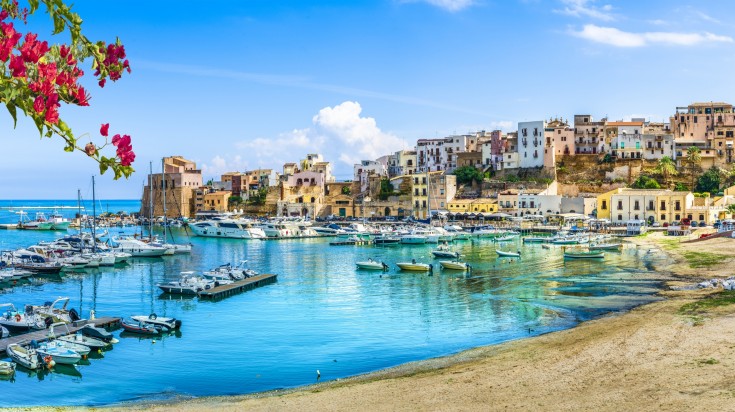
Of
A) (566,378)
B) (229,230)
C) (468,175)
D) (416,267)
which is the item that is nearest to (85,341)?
(566,378)

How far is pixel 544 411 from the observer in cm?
1748

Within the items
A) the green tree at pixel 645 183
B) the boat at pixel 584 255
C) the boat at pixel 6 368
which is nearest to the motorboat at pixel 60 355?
the boat at pixel 6 368

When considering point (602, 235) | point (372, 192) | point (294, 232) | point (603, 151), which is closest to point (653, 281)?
point (602, 235)

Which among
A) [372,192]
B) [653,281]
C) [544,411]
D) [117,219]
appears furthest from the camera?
[117,219]

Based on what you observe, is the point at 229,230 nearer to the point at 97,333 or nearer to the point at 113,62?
the point at 97,333

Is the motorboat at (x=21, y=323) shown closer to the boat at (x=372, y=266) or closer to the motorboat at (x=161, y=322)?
the motorboat at (x=161, y=322)

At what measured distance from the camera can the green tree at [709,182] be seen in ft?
301

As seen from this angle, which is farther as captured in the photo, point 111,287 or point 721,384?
point 111,287

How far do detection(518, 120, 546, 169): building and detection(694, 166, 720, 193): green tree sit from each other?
22.2m

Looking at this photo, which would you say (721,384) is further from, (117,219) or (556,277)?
(117,219)

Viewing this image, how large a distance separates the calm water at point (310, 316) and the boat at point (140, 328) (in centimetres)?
66

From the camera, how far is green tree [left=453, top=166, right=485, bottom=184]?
355ft

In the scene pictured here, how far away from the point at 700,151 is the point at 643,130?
1021cm

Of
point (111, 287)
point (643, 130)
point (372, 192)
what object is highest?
point (643, 130)
